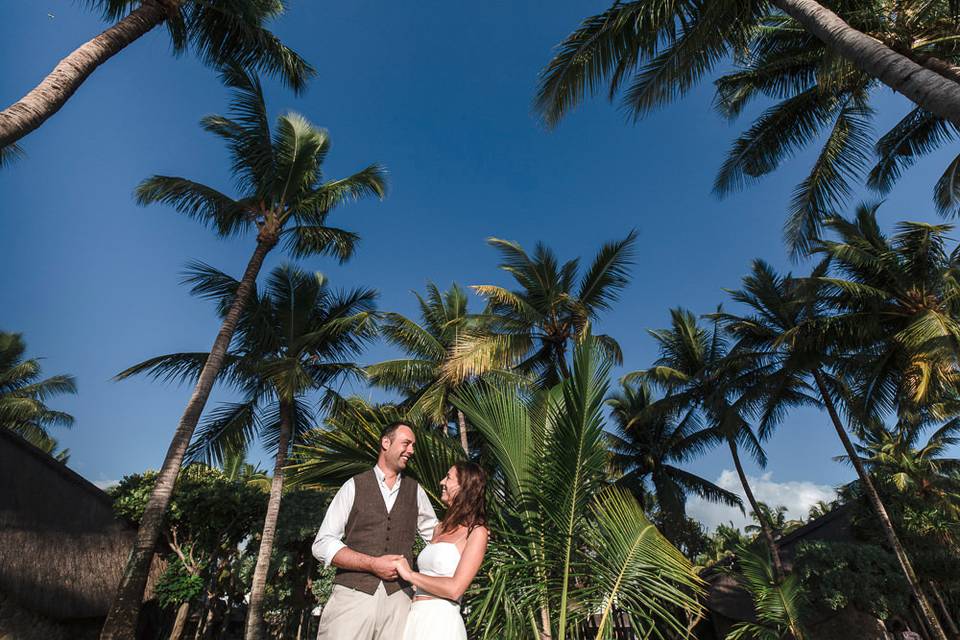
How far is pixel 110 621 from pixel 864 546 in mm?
16925

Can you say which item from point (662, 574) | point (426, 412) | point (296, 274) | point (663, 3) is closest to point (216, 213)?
point (296, 274)

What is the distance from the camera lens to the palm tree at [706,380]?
16.9 metres

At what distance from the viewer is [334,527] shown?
7.73 ft

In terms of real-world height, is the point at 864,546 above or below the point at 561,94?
below

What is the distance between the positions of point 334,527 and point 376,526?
0.20 metres

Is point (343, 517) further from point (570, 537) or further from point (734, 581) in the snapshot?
point (734, 581)

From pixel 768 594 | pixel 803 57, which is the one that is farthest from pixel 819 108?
pixel 768 594

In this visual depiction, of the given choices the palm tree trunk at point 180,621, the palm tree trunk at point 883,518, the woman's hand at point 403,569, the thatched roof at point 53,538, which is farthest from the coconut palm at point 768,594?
the thatched roof at point 53,538

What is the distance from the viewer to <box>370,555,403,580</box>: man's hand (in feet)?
6.86

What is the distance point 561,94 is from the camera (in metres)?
6.88

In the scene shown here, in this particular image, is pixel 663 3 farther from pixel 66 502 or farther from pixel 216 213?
pixel 66 502

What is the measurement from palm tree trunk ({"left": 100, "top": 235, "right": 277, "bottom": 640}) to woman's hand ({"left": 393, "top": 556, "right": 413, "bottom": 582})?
655cm

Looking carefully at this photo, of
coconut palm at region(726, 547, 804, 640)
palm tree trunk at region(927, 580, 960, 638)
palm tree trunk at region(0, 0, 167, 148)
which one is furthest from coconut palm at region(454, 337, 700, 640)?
palm tree trunk at region(927, 580, 960, 638)

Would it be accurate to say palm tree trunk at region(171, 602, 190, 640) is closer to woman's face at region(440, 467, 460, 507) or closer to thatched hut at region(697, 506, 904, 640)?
thatched hut at region(697, 506, 904, 640)
